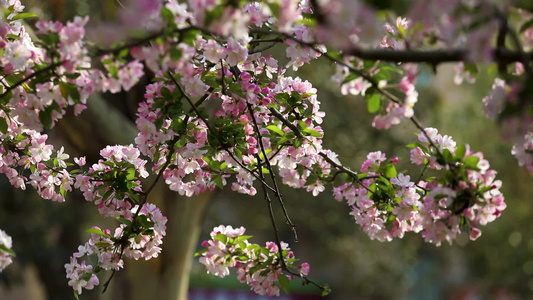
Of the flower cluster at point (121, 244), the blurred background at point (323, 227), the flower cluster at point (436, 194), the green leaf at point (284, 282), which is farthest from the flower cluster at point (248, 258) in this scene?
the blurred background at point (323, 227)

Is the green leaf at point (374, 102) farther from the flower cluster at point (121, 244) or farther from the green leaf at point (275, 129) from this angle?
the flower cluster at point (121, 244)

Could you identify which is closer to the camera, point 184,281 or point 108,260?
point 108,260

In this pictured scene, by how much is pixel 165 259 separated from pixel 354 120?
18.8 ft

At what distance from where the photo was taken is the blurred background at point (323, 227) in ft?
20.7

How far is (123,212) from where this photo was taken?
317cm

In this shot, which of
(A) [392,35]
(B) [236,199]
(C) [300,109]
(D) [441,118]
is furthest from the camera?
→ (D) [441,118]

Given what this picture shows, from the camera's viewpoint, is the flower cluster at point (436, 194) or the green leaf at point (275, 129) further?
the green leaf at point (275, 129)

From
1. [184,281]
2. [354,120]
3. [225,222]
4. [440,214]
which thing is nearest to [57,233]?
[225,222]

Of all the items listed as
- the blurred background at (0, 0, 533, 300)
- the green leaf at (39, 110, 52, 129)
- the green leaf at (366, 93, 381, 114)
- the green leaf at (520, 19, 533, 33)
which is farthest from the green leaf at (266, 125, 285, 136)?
the blurred background at (0, 0, 533, 300)

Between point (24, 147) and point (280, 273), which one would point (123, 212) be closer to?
point (24, 147)

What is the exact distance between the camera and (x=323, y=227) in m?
12.1

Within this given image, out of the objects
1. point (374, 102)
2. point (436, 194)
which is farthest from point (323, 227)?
point (374, 102)

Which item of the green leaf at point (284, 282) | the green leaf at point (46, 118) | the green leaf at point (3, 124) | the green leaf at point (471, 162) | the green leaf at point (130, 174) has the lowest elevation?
the green leaf at point (46, 118)

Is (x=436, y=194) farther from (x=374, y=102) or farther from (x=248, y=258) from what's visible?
(x=248, y=258)
